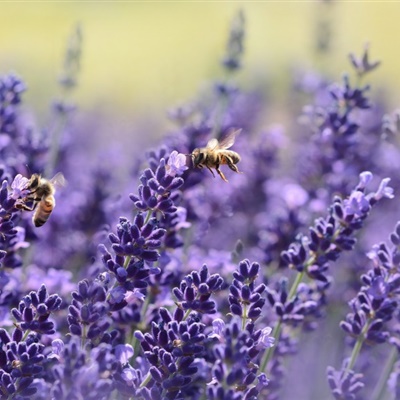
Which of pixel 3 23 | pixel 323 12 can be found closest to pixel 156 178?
pixel 323 12

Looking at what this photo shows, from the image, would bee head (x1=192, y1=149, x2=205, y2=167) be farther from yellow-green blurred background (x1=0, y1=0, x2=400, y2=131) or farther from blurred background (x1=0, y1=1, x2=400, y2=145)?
yellow-green blurred background (x1=0, y1=0, x2=400, y2=131)

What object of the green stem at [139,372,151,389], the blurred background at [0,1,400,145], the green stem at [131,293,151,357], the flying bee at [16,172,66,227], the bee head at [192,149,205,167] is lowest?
the green stem at [139,372,151,389]

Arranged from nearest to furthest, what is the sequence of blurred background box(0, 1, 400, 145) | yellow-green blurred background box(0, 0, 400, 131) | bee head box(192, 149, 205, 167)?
1. bee head box(192, 149, 205, 167)
2. blurred background box(0, 1, 400, 145)
3. yellow-green blurred background box(0, 0, 400, 131)

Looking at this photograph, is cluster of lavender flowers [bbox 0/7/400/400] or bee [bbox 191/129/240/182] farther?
bee [bbox 191/129/240/182]

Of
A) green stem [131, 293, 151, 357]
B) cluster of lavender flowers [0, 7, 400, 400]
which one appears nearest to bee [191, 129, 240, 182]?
cluster of lavender flowers [0, 7, 400, 400]

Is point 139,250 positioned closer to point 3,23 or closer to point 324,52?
point 324,52

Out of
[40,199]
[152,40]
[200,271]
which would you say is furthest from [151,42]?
[200,271]

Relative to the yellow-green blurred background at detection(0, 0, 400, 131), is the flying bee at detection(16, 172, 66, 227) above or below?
below
